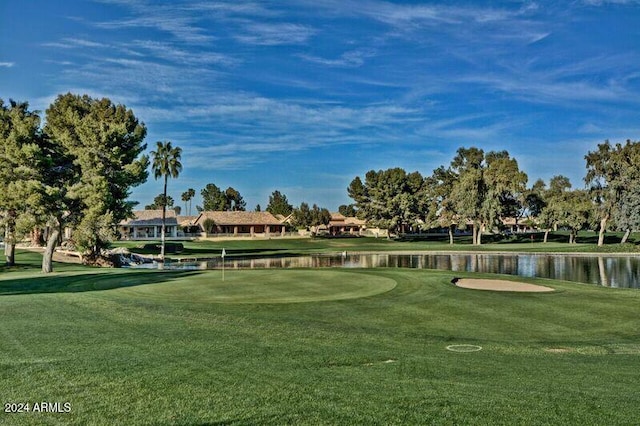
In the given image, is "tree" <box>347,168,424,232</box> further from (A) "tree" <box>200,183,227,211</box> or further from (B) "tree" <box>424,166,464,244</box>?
(A) "tree" <box>200,183,227,211</box>

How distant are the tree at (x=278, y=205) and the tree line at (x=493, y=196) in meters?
41.8

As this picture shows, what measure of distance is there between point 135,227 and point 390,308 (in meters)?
107

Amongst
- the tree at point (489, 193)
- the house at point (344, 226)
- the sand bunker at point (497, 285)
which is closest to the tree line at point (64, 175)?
the sand bunker at point (497, 285)

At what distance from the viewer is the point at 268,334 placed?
13.5m

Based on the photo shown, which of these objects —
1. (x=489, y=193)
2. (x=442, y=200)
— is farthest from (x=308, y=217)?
(x=489, y=193)

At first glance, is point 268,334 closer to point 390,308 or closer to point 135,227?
point 390,308

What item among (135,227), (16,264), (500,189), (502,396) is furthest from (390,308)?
(135,227)

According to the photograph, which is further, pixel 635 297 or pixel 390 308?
pixel 635 297

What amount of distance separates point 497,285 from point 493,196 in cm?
6473

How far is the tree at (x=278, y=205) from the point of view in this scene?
157125mm

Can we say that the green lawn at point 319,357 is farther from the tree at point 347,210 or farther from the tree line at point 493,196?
the tree at point 347,210

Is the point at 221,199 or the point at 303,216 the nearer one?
the point at 303,216

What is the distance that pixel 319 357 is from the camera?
10820 mm

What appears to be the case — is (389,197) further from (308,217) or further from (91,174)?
(91,174)
